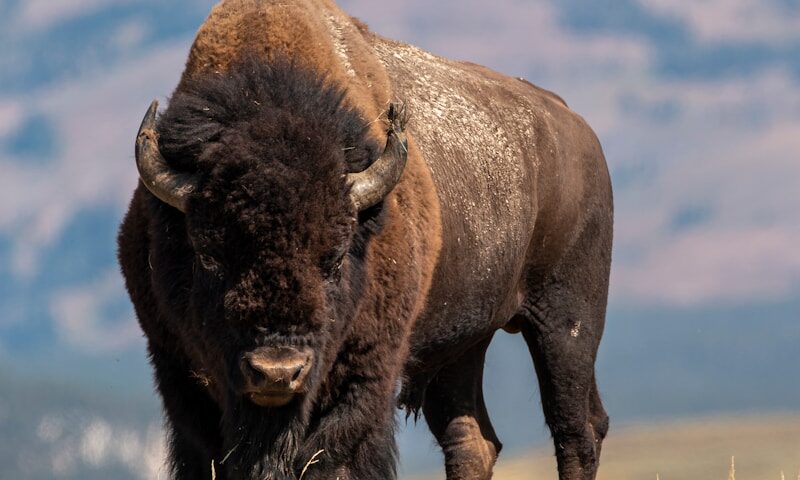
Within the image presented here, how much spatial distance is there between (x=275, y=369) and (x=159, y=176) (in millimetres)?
1101

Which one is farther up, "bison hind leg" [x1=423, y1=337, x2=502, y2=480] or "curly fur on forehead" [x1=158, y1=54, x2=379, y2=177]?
"curly fur on forehead" [x1=158, y1=54, x2=379, y2=177]

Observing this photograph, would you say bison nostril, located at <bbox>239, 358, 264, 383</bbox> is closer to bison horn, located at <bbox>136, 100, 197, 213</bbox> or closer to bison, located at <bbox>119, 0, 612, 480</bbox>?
bison, located at <bbox>119, 0, 612, 480</bbox>

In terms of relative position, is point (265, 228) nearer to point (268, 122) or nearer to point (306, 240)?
point (306, 240)

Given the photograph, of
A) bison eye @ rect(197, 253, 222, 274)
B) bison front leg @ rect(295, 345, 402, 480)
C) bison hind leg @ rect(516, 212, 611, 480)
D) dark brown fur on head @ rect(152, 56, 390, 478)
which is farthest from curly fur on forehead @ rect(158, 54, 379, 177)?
bison hind leg @ rect(516, 212, 611, 480)

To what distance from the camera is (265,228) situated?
628 cm

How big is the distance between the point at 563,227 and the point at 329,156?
11.7 ft

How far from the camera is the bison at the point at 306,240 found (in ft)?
20.7

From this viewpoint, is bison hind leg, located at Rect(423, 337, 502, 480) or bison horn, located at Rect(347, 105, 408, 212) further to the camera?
bison hind leg, located at Rect(423, 337, 502, 480)

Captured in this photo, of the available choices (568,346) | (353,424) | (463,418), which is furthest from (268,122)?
(568,346)

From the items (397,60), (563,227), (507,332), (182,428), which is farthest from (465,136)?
(182,428)

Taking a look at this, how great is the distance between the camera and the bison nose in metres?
6.11

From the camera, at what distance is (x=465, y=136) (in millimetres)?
8836

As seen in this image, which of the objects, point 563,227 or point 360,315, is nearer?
point 360,315

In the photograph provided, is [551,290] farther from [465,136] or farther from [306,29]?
[306,29]
